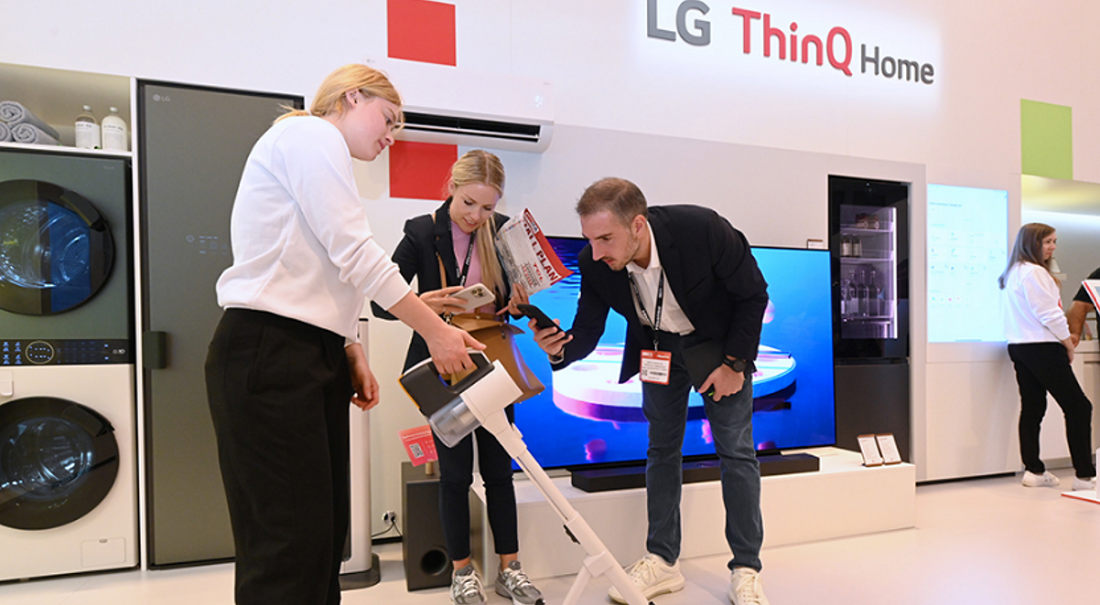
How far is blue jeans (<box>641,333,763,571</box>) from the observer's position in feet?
6.56

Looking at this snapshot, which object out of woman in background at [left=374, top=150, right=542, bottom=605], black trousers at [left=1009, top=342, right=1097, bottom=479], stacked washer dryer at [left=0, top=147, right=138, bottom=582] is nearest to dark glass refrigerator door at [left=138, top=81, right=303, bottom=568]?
stacked washer dryer at [left=0, top=147, right=138, bottom=582]

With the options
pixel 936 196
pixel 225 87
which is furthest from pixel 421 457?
pixel 936 196

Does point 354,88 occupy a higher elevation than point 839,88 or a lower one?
lower

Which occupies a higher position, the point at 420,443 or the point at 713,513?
the point at 420,443

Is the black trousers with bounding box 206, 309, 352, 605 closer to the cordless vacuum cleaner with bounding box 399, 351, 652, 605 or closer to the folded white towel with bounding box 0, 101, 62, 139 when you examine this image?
the cordless vacuum cleaner with bounding box 399, 351, 652, 605

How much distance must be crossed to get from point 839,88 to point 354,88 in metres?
3.29

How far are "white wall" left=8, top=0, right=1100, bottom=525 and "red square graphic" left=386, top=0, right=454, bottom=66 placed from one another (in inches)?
2.5

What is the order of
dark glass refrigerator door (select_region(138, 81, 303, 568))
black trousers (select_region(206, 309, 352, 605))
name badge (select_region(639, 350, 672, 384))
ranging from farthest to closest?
dark glass refrigerator door (select_region(138, 81, 303, 568)), name badge (select_region(639, 350, 672, 384)), black trousers (select_region(206, 309, 352, 605))

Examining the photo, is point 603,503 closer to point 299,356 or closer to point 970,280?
point 299,356

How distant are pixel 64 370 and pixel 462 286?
1607mm

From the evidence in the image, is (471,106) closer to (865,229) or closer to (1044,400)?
(865,229)

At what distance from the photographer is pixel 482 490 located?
2289 millimetres

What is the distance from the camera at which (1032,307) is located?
11.8ft

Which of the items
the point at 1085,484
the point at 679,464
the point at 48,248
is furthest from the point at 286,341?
the point at 1085,484
